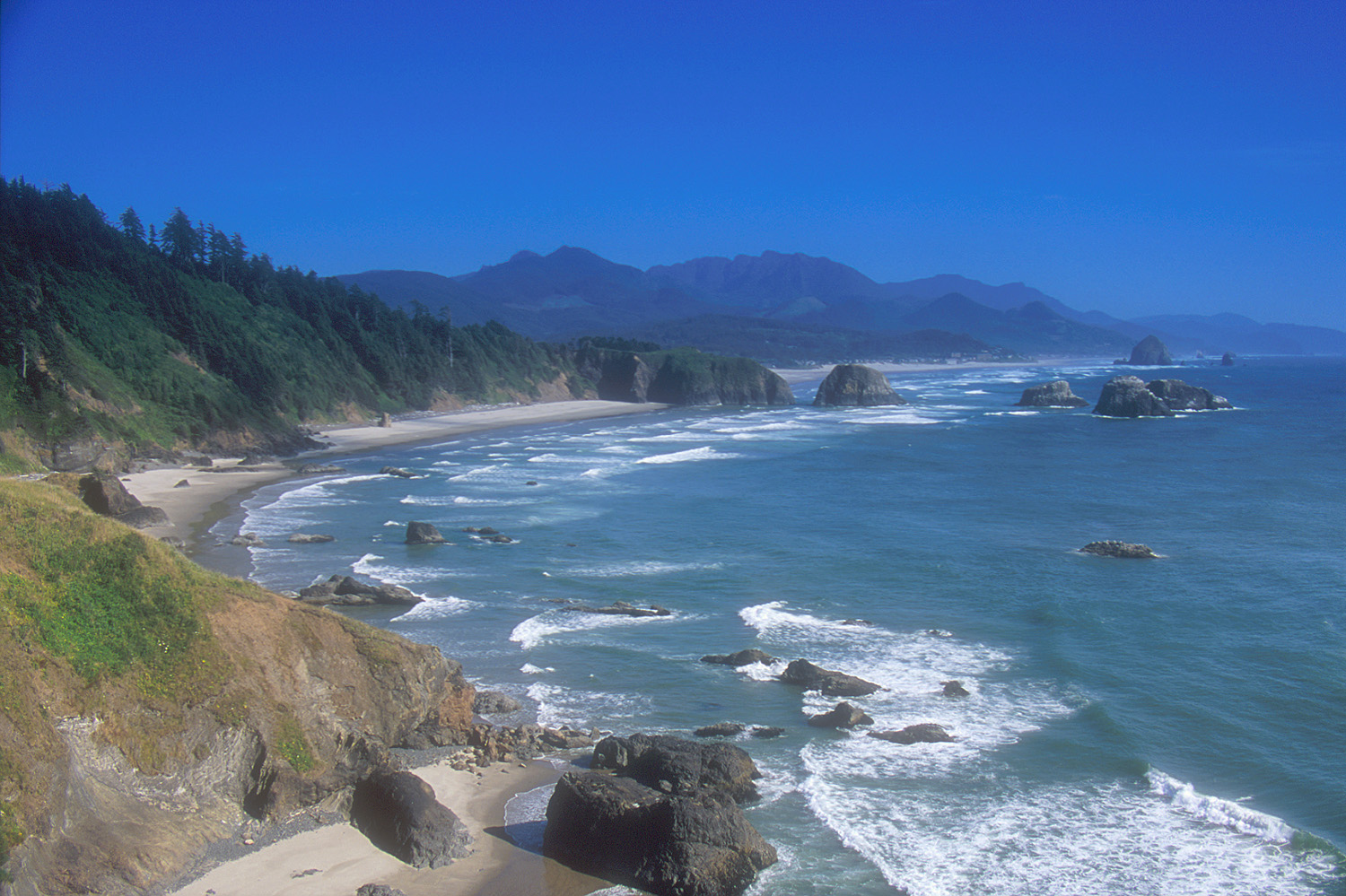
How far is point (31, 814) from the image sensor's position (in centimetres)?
1080

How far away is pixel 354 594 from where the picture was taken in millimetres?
26672

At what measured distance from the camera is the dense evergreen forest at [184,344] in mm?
52500

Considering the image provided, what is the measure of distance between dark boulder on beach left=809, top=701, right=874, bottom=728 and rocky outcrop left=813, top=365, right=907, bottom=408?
337 feet

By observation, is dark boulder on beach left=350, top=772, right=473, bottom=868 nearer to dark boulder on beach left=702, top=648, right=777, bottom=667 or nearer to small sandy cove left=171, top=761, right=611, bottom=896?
small sandy cove left=171, top=761, right=611, bottom=896

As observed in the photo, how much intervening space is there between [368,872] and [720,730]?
7.55m

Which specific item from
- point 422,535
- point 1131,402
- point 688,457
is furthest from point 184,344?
point 1131,402

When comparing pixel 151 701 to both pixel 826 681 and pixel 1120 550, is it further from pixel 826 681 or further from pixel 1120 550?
pixel 1120 550

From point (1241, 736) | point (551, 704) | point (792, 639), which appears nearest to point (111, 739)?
point (551, 704)

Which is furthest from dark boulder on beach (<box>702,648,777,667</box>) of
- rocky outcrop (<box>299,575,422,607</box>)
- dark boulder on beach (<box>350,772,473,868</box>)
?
rocky outcrop (<box>299,575,422,607</box>)

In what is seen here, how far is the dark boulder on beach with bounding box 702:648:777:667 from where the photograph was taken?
2238 cm

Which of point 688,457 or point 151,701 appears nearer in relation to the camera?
point 151,701

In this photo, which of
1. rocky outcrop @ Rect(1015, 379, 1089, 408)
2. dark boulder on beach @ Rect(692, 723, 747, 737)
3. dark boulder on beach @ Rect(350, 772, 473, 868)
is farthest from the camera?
rocky outcrop @ Rect(1015, 379, 1089, 408)

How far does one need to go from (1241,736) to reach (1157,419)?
82.4 metres

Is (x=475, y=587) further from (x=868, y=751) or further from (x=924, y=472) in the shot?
(x=924, y=472)
